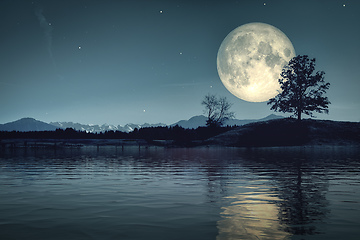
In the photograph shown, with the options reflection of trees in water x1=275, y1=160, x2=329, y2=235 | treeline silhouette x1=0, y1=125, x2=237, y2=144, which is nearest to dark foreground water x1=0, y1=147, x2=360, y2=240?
reflection of trees in water x1=275, y1=160, x2=329, y2=235

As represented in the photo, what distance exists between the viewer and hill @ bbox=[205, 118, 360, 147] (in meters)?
91.5

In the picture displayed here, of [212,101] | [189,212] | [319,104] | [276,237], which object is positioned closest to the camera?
[276,237]

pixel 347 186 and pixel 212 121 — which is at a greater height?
pixel 212 121

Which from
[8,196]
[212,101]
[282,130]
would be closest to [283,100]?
[282,130]

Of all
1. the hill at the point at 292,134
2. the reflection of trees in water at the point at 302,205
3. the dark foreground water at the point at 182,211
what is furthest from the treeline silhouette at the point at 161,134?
the reflection of trees in water at the point at 302,205

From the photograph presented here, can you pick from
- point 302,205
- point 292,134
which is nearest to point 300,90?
point 292,134

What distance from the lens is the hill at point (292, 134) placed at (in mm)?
91481

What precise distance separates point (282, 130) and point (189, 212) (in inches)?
3637

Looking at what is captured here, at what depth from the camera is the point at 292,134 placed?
3745 inches

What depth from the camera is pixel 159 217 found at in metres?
9.49

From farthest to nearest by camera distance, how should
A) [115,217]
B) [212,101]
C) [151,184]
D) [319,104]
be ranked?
[212,101]
[319,104]
[151,184]
[115,217]

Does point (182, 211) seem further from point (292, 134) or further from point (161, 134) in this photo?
point (161, 134)

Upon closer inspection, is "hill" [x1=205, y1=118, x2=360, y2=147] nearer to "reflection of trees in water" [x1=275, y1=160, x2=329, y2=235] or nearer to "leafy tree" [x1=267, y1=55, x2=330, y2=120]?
"leafy tree" [x1=267, y1=55, x2=330, y2=120]

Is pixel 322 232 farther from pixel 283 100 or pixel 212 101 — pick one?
pixel 212 101
